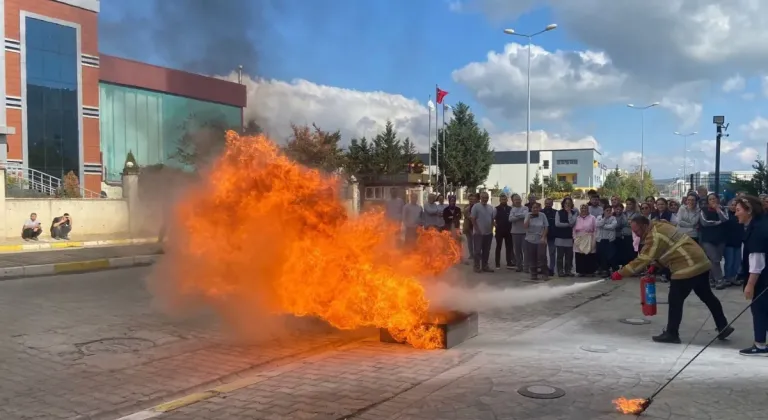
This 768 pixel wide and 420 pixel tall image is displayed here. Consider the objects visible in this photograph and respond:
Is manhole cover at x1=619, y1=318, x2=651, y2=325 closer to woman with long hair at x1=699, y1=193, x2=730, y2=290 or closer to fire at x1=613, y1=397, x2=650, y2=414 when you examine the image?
fire at x1=613, y1=397, x2=650, y2=414

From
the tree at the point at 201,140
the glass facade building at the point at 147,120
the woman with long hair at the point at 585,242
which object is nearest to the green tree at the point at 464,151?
the glass facade building at the point at 147,120

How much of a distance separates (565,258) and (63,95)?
30557 mm

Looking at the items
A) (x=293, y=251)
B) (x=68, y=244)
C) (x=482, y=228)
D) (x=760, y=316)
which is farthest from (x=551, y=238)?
(x=68, y=244)

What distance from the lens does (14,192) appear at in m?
21.4

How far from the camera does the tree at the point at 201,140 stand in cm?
775

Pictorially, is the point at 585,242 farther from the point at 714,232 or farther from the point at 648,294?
the point at 648,294

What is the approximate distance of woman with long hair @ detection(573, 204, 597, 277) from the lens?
1204 centimetres

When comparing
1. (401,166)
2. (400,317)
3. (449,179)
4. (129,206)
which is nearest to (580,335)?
(400,317)

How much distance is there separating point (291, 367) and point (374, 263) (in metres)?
1.59

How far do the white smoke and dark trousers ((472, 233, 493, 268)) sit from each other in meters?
2.49

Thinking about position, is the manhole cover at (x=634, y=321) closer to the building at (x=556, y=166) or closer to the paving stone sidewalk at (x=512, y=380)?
the paving stone sidewalk at (x=512, y=380)

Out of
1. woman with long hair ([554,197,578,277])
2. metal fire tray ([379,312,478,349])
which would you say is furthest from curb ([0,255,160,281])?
woman with long hair ([554,197,578,277])

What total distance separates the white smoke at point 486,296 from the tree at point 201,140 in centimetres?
354

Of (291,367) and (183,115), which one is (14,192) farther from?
(291,367)
